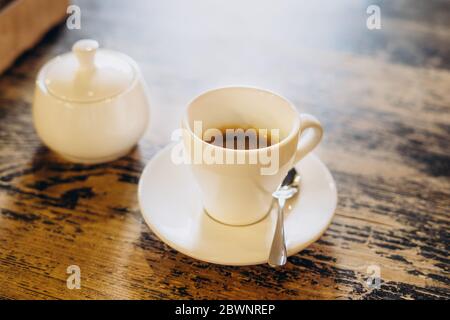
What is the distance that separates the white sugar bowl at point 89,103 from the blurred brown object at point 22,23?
0.30 metres

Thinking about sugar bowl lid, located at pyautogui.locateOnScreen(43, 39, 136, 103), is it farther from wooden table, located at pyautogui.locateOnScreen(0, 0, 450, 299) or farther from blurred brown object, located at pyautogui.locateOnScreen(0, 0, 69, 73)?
blurred brown object, located at pyautogui.locateOnScreen(0, 0, 69, 73)

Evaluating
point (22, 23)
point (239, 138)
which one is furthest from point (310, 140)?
point (22, 23)

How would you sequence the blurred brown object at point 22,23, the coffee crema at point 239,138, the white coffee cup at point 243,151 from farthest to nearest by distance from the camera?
the blurred brown object at point 22,23 < the coffee crema at point 239,138 < the white coffee cup at point 243,151

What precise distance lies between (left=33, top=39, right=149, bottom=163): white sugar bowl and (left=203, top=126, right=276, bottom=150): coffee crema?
5.9 inches

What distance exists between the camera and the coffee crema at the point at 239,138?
70 centimetres

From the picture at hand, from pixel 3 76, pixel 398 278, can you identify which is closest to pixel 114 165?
pixel 3 76

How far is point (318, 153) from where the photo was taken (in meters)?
0.83

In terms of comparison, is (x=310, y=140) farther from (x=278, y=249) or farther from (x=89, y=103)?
(x=89, y=103)

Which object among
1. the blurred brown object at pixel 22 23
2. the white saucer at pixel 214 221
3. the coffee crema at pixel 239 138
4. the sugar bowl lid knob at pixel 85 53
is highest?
the sugar bowl lid knob at pixel 85 53

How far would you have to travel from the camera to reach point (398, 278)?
65 centimetres

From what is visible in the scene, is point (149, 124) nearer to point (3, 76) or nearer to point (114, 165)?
point (114, 165)

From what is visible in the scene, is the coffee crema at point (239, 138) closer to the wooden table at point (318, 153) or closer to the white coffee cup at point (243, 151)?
the white coffee cup at point (243, 151)

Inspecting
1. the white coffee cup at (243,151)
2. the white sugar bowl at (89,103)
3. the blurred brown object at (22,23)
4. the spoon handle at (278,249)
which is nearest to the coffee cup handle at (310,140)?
the white coffee cup at (243,151)

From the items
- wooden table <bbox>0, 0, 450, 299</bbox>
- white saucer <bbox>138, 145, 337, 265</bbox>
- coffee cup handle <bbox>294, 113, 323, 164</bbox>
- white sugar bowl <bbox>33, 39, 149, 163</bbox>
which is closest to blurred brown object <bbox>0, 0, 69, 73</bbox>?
wooden table <bbox>0, 0, 450, 299</bbox>
